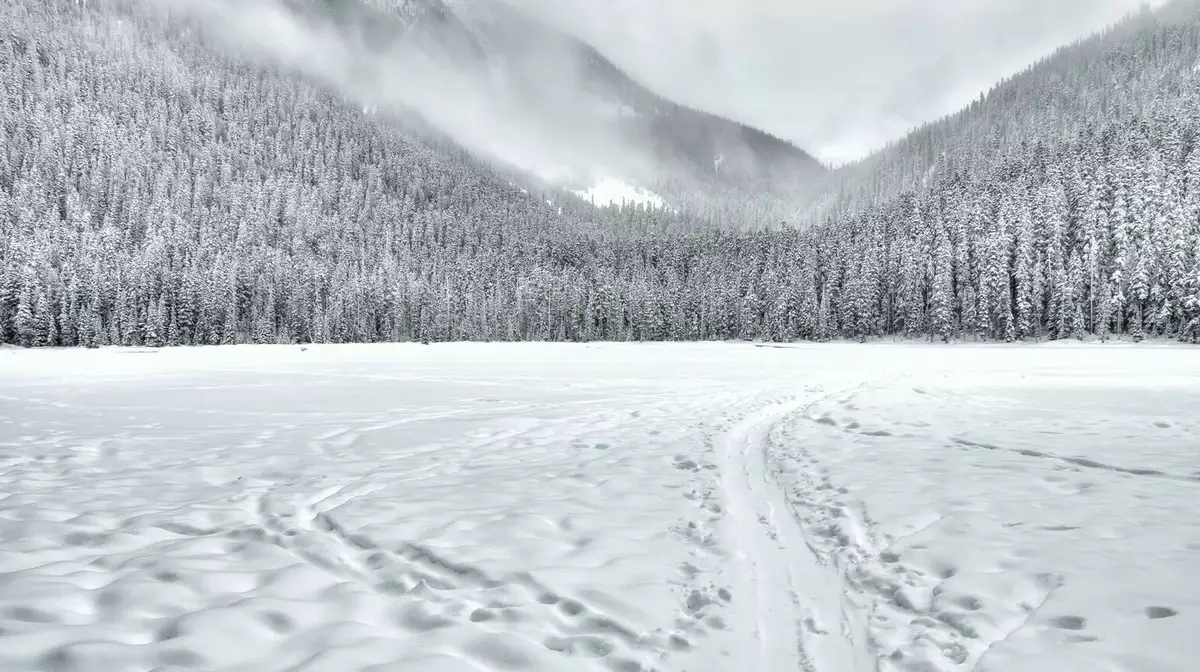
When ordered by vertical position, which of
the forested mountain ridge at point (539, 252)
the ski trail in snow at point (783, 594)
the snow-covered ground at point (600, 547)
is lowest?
the ski trail in snow at point (783, 594)

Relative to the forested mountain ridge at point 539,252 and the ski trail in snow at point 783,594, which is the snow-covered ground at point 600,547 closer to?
the ski trail in snow at point 783,594

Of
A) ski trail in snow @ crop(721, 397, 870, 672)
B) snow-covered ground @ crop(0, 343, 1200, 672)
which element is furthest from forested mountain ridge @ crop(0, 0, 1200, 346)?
ski trail in snow @ crop(721, 397, 870, 672)

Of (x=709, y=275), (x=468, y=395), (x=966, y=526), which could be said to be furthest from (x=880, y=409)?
(x=709, y=275)

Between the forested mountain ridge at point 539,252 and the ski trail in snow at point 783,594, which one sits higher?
the forested mountain ridge at point 539,252

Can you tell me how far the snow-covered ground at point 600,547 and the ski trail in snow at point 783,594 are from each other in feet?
0.08

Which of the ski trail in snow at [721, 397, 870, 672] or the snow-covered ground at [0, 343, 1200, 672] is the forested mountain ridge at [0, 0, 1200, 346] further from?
the ski trail in snow at [721, 397, 870, 672]

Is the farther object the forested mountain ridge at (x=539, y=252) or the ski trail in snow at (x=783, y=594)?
the forested mountain ridge at (x=539, y=252)

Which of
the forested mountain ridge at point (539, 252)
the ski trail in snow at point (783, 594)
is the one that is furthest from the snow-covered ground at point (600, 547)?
the forested mountain ridge at point (539, 252)

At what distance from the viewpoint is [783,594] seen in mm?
4391

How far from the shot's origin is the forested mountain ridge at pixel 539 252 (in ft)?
214

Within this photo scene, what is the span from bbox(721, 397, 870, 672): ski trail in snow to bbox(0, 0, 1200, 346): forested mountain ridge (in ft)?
233

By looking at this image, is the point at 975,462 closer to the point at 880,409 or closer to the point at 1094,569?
the point at 1094,569

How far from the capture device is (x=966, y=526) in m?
5.55

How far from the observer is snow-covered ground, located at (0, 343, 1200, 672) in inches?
137
